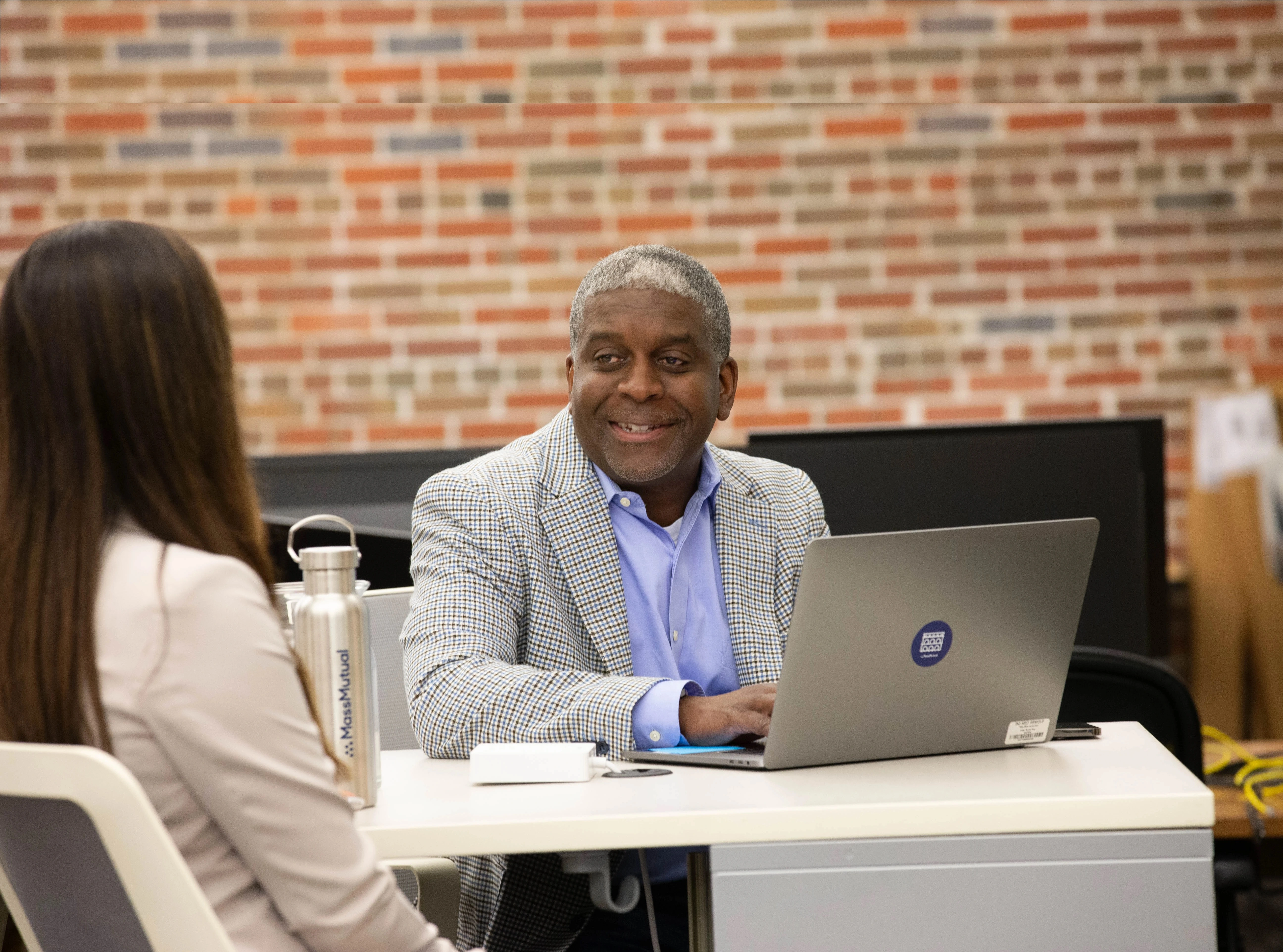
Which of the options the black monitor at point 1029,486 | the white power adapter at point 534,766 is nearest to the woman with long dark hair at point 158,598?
the white power adapter at point 534,766

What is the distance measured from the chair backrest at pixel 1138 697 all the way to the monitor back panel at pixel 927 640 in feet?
1.52

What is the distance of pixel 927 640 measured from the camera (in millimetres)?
1231

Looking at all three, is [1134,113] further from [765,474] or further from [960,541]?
[960,541]

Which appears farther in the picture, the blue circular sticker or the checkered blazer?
the checkered blazer

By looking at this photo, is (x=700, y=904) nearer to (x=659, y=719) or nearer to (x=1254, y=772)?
(x=659, y=719)

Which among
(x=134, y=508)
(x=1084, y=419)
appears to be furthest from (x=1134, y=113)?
(x=134, y=508)

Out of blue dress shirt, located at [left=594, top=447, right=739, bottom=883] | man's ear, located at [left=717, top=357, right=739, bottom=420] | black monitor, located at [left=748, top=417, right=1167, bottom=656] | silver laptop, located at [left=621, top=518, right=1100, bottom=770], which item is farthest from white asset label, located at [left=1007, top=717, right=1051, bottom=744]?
black monitor, located at [left=748, top=417, right=1167, bottom=656]

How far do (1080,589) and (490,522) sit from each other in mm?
735

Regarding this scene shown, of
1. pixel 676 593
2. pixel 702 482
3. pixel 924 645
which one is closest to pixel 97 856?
Answer: pixel 924 645

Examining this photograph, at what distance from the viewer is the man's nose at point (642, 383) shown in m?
1.86

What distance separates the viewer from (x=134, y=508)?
0.96 meters

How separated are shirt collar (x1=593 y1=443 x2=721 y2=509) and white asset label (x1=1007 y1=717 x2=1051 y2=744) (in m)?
0.65

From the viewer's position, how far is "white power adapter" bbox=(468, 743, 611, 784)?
1.25 m

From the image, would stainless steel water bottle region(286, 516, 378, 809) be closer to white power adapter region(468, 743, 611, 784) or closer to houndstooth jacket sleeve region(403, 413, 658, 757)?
white power adapter region(468, 743, 611, 784)
